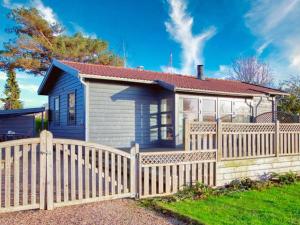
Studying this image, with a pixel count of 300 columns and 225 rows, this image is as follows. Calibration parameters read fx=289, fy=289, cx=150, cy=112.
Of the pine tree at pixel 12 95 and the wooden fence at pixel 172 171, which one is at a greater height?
the pine tree at pixel 12 95

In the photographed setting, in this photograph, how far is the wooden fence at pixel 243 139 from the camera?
6.38m

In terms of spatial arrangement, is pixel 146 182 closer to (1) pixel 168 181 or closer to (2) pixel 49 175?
(1) pixel 168 181

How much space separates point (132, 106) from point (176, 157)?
5289 millimetres

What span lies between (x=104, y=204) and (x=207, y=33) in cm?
2209

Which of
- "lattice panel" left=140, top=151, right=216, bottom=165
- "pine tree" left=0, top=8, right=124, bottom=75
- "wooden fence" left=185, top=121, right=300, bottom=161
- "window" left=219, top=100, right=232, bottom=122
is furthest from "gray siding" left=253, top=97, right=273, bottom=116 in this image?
"pine tree" left=0, top=8, right=124, bottom=75

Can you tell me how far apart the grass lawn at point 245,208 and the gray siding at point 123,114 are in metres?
5.28

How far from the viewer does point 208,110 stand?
39.0ft

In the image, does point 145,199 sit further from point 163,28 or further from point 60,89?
point 163,28

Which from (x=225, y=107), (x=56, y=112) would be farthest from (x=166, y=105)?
(x=56, y=112)

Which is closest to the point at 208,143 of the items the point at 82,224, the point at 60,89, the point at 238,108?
the point at 82,224

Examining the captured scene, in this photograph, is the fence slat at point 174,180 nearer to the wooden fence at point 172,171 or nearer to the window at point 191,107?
the wooden fence at point 172,171

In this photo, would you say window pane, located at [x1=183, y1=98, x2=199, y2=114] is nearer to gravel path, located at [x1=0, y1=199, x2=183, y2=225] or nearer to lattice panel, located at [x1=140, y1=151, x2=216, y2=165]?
lattice panel, located at [x1=140, y1=151, x2=216, y2=165]

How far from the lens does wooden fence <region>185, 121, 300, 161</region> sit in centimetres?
638

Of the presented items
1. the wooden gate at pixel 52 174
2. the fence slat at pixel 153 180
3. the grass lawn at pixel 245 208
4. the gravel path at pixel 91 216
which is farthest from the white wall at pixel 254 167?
the gravel path at pixel 91 216
